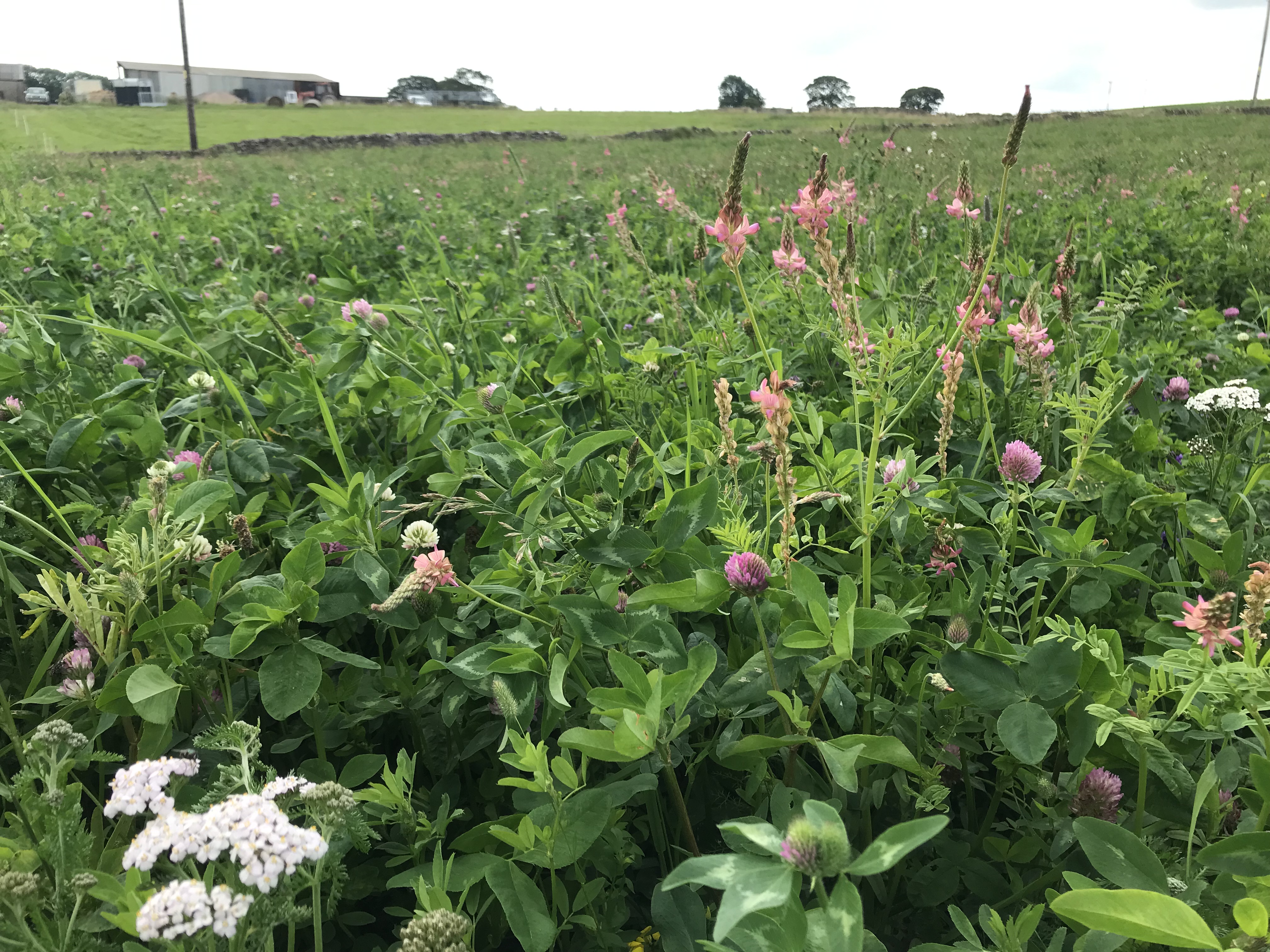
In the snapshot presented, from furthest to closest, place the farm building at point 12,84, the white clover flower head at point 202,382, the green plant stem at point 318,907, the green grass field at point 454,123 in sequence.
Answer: the farm building at point 12,84
the green grass field at point 454,123
the white clover flower head at point 202,382
the green plant stem at point 318,907

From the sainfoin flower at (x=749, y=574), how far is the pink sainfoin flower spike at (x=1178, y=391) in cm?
177

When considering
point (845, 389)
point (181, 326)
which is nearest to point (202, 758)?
point (181, 326)

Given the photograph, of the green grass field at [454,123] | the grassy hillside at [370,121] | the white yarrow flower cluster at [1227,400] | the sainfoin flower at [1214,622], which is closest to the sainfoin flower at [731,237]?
the sainfoin flower at [1214,622]

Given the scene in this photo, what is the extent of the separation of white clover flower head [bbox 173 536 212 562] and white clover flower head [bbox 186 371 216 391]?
768mm

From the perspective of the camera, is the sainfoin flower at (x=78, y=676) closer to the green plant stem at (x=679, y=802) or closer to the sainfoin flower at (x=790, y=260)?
the green plant stem at (x=679, y=802)

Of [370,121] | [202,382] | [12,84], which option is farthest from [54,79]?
[202,382]

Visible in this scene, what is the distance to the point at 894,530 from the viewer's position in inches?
56.2

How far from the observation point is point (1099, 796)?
111 cm

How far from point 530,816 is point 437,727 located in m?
0.44

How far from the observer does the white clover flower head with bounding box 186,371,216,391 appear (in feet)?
6.61

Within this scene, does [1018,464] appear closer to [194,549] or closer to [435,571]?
[435,571]

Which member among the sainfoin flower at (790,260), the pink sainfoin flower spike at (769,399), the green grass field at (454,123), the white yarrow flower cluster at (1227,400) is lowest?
the white yarrow flower cluster at (1227,400)

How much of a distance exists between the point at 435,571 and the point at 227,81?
103 metres

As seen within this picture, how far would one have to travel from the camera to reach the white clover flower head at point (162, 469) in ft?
4.31
